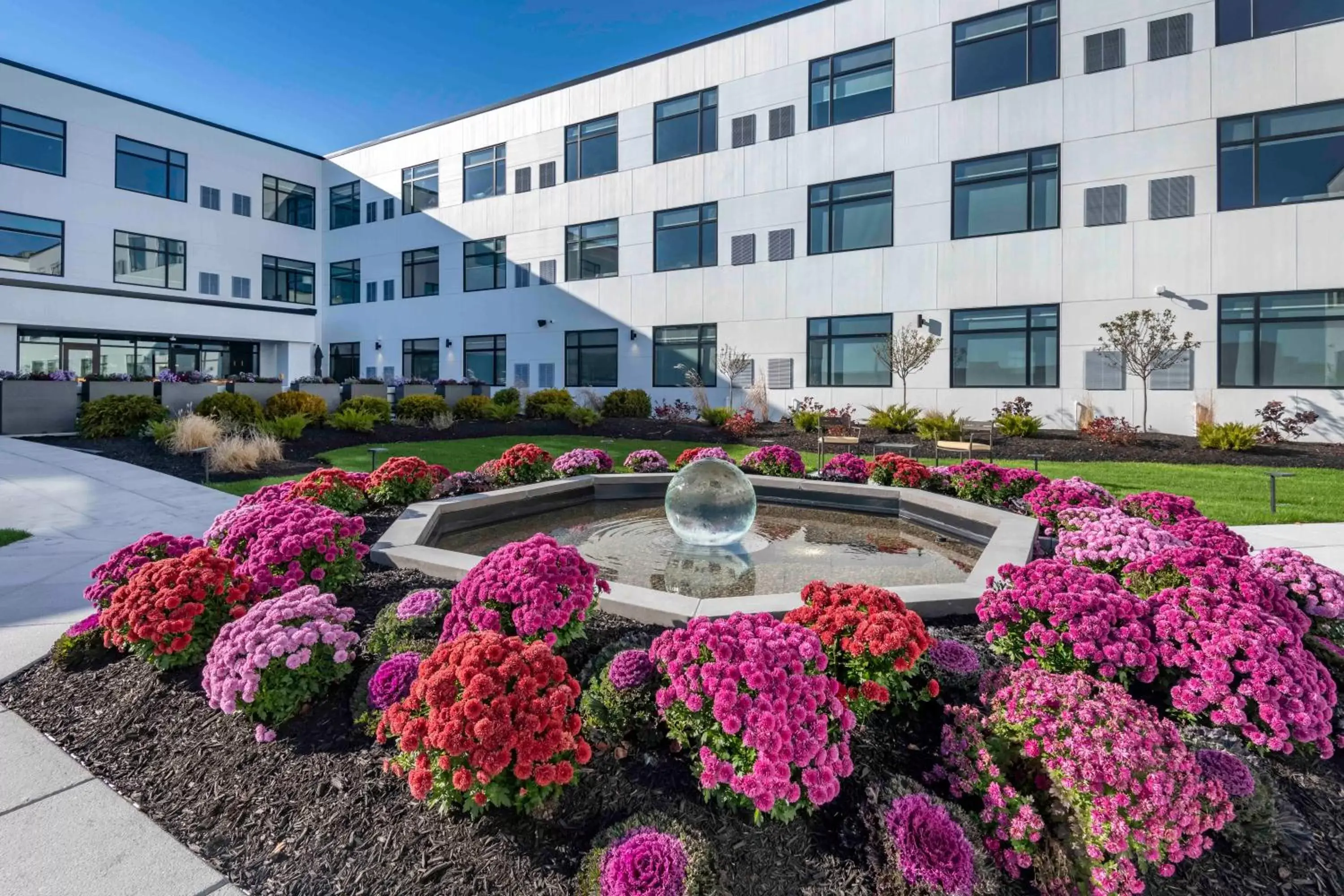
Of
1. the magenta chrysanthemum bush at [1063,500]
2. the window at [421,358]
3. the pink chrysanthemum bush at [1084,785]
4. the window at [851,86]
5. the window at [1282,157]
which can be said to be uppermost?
the window at [851,86]

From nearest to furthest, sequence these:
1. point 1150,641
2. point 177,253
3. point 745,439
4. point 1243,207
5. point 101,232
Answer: point 1150,641
point 1243,207
point 745,439
point 101,232
point 177,253

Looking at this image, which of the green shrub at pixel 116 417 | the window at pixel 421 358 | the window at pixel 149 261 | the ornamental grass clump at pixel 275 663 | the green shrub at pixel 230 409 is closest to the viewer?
the ornamental grass clump at pixel 275 663

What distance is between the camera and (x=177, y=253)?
25984 mm

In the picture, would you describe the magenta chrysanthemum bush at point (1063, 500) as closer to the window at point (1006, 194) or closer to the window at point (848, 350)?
the window at point (848, 350)

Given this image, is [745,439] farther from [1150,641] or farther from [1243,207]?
[1150,641]

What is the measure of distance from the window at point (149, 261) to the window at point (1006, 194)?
2854 cm

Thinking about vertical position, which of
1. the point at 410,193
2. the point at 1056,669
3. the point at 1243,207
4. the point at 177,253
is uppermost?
the point at 410,193

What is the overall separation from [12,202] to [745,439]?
2593 centimetres

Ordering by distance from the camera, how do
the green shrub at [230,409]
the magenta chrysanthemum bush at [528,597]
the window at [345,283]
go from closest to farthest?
the magenta chrysanthemum bush at [528,597], the green shrub at [230,409], the window at [345,283]

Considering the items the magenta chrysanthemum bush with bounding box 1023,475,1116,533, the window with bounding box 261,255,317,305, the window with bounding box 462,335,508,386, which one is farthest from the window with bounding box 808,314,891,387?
the window with bounding box 261,255,317,305

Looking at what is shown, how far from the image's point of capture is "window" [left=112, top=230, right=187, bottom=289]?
80.1ft

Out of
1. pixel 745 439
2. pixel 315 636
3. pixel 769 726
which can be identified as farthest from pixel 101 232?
pixel 769 726

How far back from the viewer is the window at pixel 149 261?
24406mm

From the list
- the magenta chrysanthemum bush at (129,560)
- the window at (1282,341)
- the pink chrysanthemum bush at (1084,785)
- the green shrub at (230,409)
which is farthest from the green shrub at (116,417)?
the window at (1282,341)
